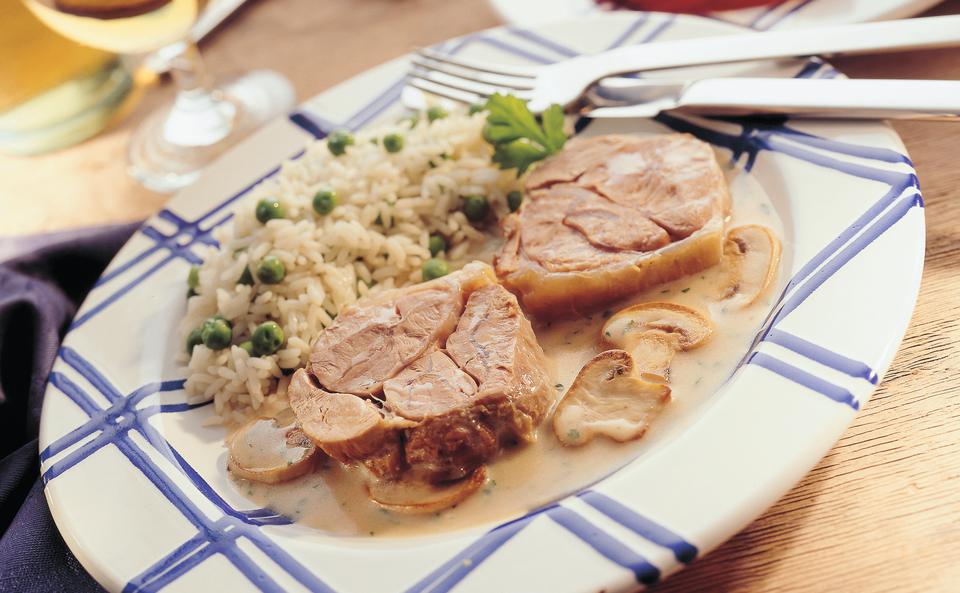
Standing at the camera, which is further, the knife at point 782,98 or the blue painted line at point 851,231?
the knife at point 782,98

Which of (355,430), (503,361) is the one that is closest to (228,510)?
(355,430)

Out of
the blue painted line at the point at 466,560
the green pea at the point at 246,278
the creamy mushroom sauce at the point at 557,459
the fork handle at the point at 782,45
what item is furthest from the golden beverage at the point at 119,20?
the blue painted line at the point at 466,560

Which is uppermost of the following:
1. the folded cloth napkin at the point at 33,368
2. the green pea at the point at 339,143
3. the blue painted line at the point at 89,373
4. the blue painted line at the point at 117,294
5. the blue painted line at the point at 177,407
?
the green pea at the point at 339,143

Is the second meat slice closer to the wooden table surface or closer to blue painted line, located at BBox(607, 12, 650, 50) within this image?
the wooden table surface

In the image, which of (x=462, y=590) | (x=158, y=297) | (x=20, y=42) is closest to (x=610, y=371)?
(x=462, y=590)

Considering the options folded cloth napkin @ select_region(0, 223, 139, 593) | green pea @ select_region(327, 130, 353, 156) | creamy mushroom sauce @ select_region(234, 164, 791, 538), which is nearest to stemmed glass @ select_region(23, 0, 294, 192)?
folded cloth napkin @ select_region(0, 223, 139, 593)

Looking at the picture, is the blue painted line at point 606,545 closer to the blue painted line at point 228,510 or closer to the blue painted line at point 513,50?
the blue painted line at point 228,510
